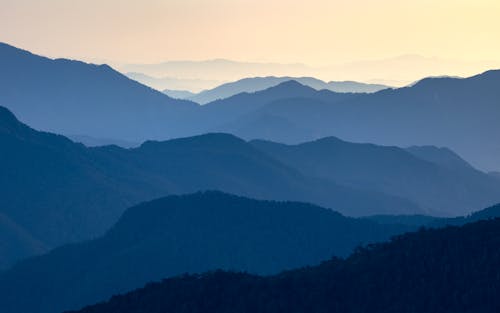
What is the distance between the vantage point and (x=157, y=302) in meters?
112

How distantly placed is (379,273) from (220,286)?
607 inches

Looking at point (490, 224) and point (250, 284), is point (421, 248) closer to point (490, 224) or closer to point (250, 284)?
point (490, 224)

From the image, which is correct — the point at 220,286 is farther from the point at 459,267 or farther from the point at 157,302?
the point at 459,267

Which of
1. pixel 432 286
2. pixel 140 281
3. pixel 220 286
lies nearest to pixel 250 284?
pixel 220 286

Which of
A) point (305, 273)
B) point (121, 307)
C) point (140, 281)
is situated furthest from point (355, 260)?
point (140, 281)

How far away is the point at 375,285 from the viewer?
10619cm

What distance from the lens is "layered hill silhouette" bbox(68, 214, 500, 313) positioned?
101m

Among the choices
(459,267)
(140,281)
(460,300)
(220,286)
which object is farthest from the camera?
(140,281)

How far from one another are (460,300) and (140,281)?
10492 cm

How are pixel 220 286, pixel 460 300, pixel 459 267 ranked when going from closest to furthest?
1. pixel 460 300
2. pixel 459 267
3. pixel 220 286

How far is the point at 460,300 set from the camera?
3893 inches

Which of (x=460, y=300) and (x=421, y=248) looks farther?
(x=421, y=248)

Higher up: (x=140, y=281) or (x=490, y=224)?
(x=490, y=224)

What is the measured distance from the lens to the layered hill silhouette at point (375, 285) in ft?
331
